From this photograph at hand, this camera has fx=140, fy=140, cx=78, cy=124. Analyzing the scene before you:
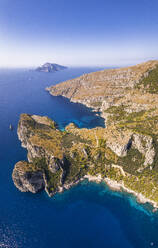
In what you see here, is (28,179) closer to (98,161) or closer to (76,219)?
(76,219)

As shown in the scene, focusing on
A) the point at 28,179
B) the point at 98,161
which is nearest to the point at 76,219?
the point at 28,179

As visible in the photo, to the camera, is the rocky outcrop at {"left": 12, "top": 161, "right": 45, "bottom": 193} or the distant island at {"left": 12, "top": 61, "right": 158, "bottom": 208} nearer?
the rocky outcrop at {"left": 12, "top": 161, "right": 45, "bottom": 193}

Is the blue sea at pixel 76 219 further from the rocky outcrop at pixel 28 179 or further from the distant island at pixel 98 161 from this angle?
the distant island at pixel 98 161

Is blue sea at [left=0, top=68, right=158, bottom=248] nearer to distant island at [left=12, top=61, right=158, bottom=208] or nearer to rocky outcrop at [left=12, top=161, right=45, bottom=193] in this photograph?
rocky outcrop at [left=12, top=161, right=45, bottom=193]

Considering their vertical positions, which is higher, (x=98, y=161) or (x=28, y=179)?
(x=98, y=161)

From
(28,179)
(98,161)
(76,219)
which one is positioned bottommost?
(76,219)

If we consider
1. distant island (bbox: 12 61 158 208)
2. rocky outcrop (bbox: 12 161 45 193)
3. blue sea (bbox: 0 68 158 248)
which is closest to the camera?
blue sea (bbox: 0 68 158 248)

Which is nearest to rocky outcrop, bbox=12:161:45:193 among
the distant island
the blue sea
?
the distant island

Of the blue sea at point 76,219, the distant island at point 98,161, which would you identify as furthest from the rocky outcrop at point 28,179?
the blue sea at point 76,219

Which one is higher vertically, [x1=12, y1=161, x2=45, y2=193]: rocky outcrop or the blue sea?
[x1=12, y1=161, x2=45, y2=193]: rocky outcrop
